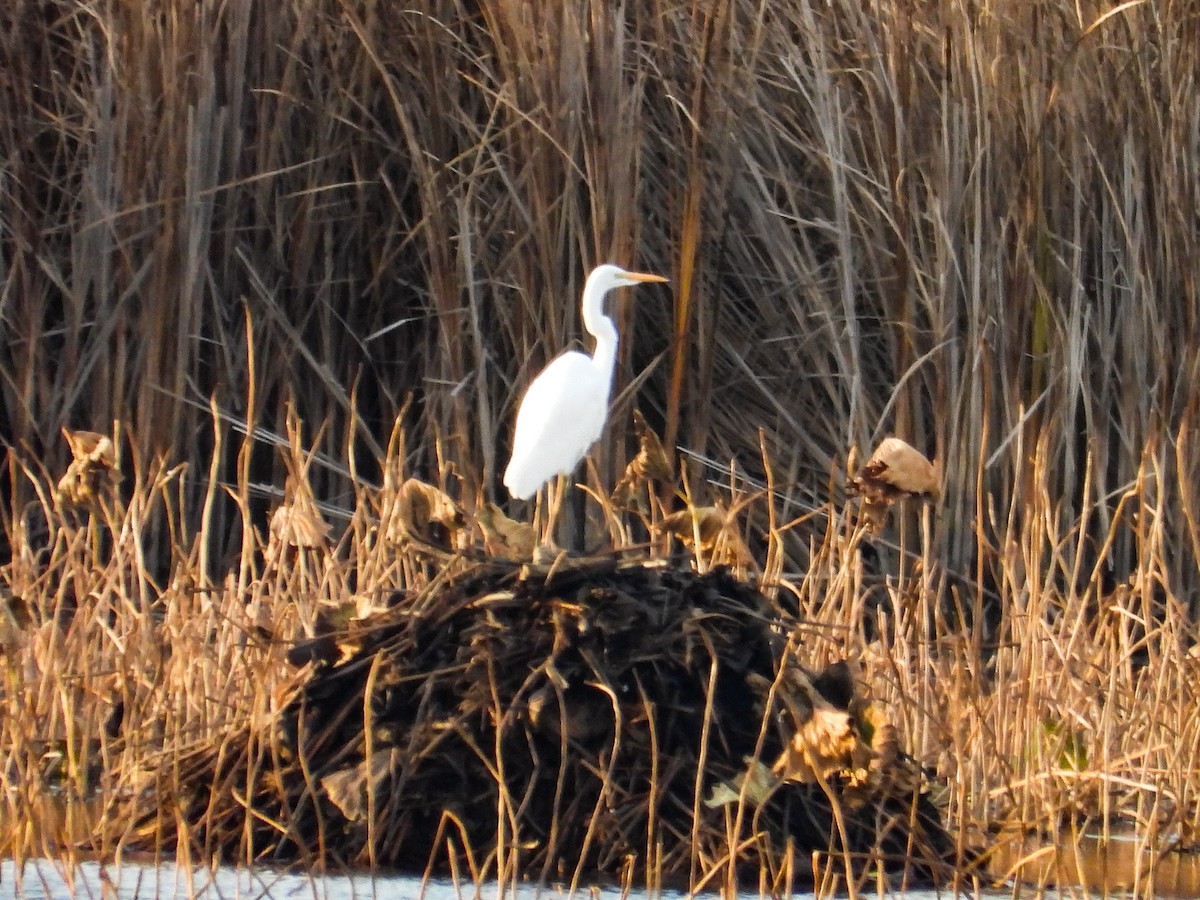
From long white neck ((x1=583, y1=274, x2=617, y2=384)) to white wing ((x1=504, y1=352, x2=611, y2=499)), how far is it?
0.03m

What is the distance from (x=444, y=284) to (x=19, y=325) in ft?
2.91

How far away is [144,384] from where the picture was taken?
423 centimetres

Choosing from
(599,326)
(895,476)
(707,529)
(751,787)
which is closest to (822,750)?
(751,787)

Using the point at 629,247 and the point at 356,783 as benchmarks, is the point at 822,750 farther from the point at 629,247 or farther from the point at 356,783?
the point at 629,247

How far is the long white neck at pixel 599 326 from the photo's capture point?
3.82 m

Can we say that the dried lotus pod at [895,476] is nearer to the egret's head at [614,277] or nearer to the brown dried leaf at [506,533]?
the brown dried leaf at [506,533]

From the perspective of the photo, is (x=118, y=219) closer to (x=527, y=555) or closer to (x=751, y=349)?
(x=751, y=349)

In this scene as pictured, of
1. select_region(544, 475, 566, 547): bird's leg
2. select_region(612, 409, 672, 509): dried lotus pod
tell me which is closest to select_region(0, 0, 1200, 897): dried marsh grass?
select_region(544, 475, 566, 547): bird's leg

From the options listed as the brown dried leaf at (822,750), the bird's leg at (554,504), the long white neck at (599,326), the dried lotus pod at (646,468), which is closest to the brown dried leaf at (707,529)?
the dried lotus pod at (646,468)

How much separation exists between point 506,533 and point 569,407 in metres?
0.92

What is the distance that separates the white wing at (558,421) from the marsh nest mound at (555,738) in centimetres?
96

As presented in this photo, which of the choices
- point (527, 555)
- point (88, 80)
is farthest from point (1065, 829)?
point (88, 80)

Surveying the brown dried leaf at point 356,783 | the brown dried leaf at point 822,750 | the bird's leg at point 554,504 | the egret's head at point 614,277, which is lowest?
the brown dried leaf at point 356,783

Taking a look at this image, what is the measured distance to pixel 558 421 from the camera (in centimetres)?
366
